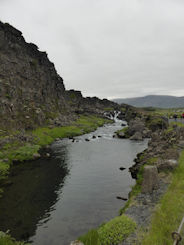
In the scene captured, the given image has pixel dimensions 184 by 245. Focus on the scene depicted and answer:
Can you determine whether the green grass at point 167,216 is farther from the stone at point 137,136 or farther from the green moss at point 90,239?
the stone at point 137,136

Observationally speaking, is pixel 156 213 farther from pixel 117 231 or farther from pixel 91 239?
pixel 91 239

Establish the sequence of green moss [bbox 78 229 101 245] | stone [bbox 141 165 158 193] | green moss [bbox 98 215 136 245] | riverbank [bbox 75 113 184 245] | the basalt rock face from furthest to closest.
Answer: the basalt rock face → stone [bbox 141 165 158 193] → green moss [bbox 98 215 136 245] → riverbank [bbox 75 113 184 245] → green moss [bbox 78 229 101 245]

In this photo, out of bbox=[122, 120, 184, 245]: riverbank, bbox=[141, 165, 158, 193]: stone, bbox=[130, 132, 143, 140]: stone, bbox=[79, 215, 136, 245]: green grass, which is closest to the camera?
bbox=[79, 215, 136, 245]: green grass

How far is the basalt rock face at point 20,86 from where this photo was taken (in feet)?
272

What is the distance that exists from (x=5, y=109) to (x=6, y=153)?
117ft

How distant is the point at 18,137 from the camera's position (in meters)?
65.2

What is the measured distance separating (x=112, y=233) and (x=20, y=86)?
357ft

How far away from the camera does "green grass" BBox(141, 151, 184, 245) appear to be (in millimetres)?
13836

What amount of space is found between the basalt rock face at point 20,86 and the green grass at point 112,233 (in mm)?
68313

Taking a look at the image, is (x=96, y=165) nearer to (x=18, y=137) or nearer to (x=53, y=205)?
(x=53, y=205)

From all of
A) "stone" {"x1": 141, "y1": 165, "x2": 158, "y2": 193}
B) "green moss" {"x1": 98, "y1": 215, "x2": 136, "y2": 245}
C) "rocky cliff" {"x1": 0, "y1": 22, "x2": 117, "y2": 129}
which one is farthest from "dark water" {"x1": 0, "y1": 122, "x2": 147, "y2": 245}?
"rocky cliff" {"x1": 0, "y1": 22, "x2": 117, "y2": 129}

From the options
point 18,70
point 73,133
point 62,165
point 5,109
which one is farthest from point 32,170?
point 18,70

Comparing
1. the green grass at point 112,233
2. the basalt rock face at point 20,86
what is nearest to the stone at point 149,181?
the green grass at point 112,233

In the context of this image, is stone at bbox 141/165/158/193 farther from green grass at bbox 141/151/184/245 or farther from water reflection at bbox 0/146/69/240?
water reflection at bbox 0/146/69/240
